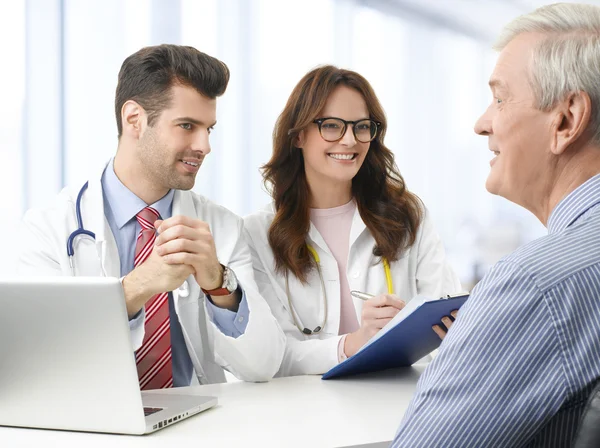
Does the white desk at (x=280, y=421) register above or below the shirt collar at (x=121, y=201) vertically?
below

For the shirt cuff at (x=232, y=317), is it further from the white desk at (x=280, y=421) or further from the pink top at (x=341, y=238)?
the pink top at (x=341, y=238)

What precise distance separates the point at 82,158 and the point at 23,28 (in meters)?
0.56

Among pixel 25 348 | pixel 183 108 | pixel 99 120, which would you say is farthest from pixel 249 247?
pixel 99 120

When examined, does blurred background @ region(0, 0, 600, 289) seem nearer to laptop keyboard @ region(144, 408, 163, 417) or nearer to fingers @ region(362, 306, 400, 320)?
fingers @ region(362, 306, 400, 320)

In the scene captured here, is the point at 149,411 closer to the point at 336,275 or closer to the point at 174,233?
the point at 174,233

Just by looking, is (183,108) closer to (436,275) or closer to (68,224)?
(68,224)

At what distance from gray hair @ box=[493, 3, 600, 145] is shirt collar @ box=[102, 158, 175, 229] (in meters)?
1.21

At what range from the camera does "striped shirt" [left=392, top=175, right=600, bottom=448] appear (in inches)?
29.9

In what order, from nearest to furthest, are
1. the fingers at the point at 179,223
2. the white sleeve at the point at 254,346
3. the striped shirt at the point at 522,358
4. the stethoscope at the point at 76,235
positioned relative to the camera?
the striped shirt at the point at 522,358, the fingers at the point at 179,223, the white sleeve at the point at 254,346, the stethoscope at the point at 76,235

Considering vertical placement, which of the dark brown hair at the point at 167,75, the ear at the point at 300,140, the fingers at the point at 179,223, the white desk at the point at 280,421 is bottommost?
the white desk at the point at 280,421

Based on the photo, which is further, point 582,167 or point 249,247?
point 249,247

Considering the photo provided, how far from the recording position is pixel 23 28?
2729mm

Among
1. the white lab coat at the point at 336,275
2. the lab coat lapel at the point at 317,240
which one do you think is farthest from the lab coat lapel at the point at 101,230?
the lab coat lapel at the point at 317,240

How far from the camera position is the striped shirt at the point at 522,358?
2.49 ft
